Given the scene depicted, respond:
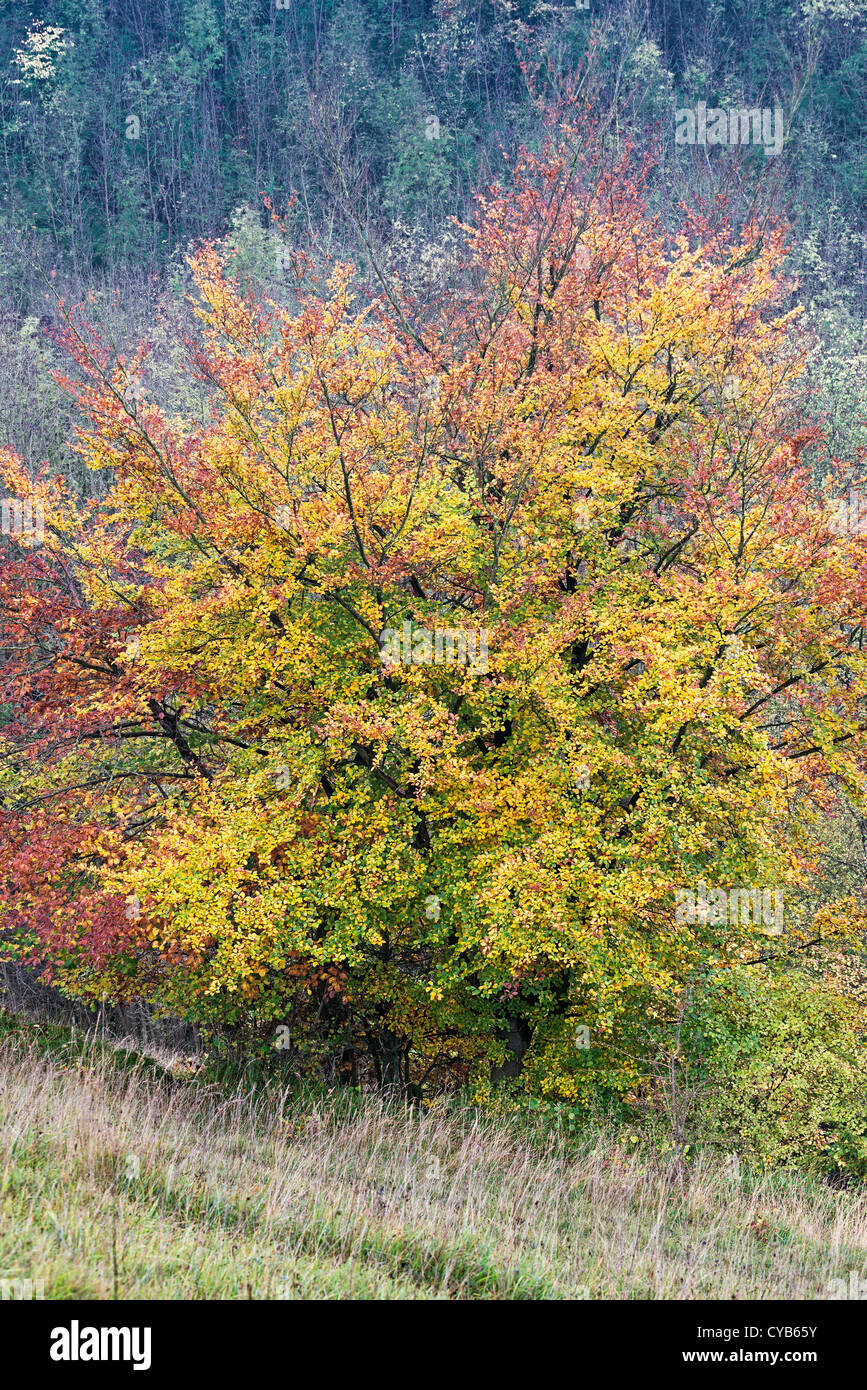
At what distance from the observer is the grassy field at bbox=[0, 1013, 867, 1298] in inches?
192

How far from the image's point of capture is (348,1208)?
6031mm

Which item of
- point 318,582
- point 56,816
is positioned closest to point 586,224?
point 318,582

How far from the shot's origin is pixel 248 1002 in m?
13.1

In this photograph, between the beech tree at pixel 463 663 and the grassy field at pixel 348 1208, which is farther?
the beech tree at pixel 463 663

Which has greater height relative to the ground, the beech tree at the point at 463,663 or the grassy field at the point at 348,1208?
the beech tree at the point at 463,663

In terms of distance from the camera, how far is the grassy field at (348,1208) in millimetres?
4883

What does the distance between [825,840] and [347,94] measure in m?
53.5

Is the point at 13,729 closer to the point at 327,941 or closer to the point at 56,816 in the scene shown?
the point at 56,816

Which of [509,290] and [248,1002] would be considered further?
[509,290]

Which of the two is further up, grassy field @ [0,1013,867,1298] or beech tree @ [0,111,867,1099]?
beech tree @ [0,111,867,1099]

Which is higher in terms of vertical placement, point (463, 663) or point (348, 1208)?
point (463, 663)

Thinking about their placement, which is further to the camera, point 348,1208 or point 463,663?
point 463,663

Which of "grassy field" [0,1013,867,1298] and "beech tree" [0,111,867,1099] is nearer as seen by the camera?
"grassy field" [0,1013,867,1298]

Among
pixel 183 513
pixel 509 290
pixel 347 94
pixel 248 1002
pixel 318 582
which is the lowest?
pixel 248 1002
